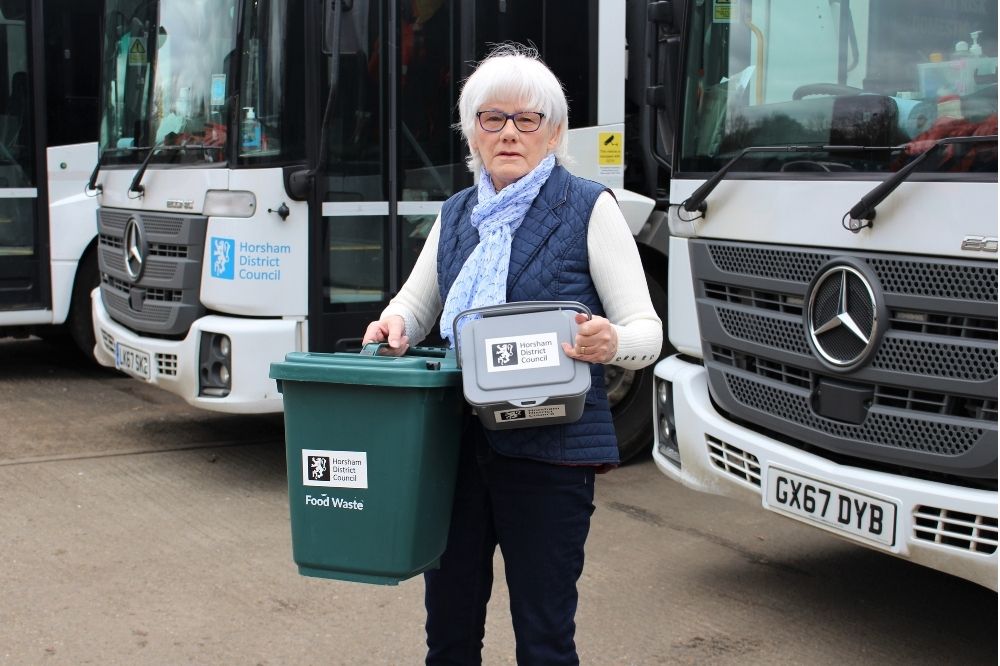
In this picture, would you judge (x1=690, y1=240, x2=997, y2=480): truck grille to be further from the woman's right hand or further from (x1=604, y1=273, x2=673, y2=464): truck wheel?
(x1=604, y1=273, x2=673, y2=464): truck wheel

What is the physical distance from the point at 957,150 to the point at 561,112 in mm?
1342

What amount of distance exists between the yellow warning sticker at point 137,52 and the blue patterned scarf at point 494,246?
167 inches

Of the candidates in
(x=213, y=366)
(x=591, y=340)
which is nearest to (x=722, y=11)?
(x=591, y=340)

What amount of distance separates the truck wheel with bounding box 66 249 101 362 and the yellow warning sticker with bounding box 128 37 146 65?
95.1 inches

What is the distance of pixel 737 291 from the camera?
4.45 metres

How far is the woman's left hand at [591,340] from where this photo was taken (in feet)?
8.54

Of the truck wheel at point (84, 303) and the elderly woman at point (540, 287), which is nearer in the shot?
the elderly woman at point (540, 287)

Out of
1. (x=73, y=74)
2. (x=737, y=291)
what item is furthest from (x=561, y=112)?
(x=73, y=74)

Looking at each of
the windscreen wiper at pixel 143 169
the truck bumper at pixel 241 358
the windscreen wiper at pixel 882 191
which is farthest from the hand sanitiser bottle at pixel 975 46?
the windscreen wiper at pixel 143 169

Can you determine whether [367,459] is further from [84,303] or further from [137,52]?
[84,303]

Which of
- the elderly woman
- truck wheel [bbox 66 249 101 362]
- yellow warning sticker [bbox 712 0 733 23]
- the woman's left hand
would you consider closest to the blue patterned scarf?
the elderly woman

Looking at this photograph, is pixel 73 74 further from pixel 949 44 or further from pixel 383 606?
pixel 949 44

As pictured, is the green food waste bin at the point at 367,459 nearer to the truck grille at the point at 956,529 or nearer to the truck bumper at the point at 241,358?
the truck grille at the point at 956,529

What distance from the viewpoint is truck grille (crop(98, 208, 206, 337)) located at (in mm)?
6062
